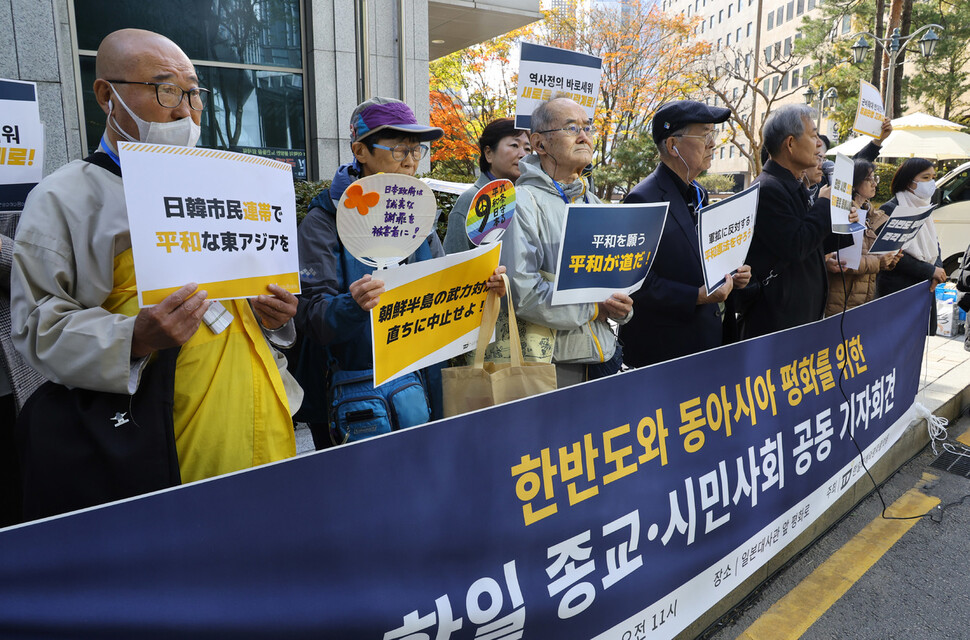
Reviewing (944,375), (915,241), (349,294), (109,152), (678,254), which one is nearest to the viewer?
(109,152)

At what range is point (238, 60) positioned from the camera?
7.18 meters

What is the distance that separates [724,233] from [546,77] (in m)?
1.21

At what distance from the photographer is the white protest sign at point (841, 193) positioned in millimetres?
3076

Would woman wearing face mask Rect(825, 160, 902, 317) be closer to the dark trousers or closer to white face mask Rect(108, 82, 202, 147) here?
white face mask Rect(108, 82, 202, 147)

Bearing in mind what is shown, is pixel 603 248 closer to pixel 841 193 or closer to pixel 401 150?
pixel 401 150

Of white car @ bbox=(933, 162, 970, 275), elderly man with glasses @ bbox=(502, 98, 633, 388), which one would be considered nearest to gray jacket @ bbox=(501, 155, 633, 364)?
elderly man with glasses @ bbox=(502, 98, 633, 388)

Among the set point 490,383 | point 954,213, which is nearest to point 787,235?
point 490,383

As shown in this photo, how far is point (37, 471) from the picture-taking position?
139 centimetres

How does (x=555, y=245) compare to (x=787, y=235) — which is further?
(x=787, y=235)

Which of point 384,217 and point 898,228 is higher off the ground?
point 384,217

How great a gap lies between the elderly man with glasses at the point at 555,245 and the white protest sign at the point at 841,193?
124cm

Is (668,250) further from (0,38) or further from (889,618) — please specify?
(0,38)

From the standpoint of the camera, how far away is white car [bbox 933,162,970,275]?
10.9 metres

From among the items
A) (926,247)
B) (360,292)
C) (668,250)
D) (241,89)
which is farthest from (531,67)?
(241,89)
